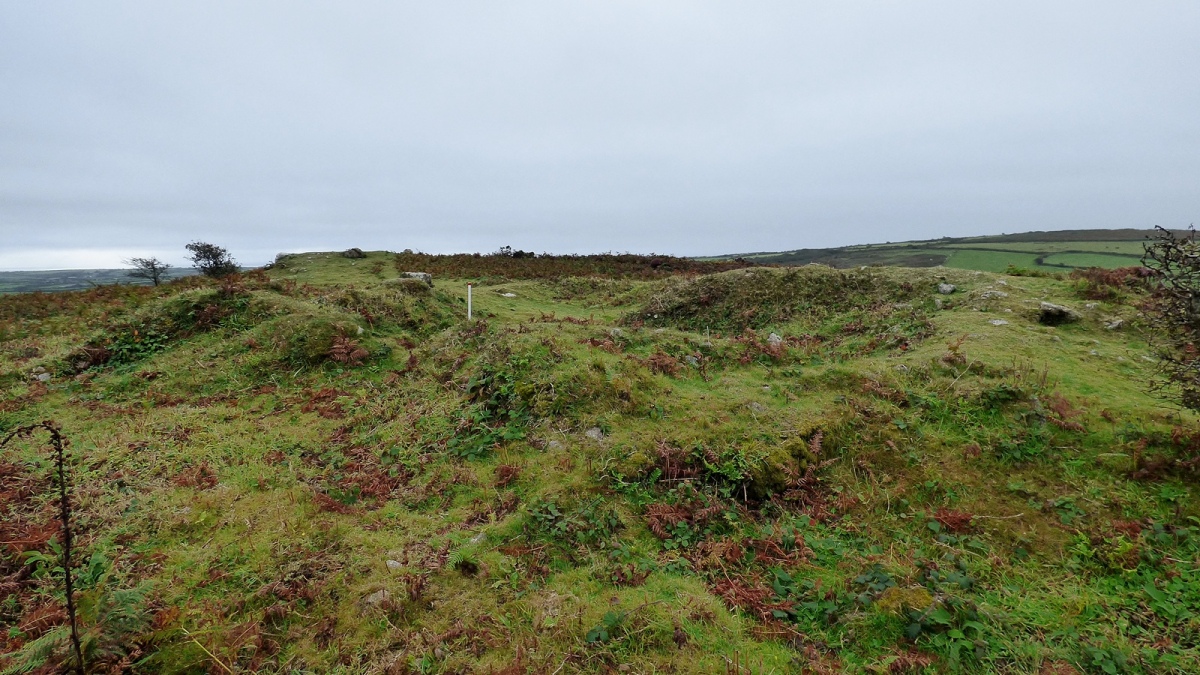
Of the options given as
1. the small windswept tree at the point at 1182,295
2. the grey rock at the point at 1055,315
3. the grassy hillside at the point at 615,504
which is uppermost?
the small windswept tree at the point at 1182,295

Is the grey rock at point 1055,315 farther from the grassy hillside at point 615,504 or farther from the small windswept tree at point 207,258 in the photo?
the small windswept tree at point 207,258

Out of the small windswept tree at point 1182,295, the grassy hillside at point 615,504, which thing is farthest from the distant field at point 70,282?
the small windswept tree at point 1182,295

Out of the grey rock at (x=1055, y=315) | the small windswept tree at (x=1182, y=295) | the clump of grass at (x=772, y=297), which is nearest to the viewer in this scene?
A: the small windswept tree at (x=1182, y=295)

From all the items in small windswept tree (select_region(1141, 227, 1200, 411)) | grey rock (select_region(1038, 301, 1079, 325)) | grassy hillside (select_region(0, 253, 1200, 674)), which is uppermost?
small windswept tree (select_region(1141, 227, 1200, 411))

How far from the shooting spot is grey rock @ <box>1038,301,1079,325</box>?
1113 cm

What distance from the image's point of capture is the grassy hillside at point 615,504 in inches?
153

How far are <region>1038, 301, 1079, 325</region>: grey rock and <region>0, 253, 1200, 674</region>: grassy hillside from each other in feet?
0.76

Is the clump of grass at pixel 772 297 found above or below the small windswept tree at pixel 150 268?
below

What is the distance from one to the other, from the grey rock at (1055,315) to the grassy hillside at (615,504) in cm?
23

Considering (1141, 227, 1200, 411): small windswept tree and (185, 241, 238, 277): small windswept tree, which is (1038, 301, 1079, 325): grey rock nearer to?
(1141, 227, 1200, 411): small windswept tree

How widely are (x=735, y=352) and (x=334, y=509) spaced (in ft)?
26.4

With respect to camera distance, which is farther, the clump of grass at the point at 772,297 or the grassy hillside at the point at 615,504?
the clump of grass at the point at 772,297

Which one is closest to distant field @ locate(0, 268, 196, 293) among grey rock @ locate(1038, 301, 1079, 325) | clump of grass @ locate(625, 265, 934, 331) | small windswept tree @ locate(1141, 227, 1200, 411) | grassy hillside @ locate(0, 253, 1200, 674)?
grassy hillside @ locate(0, 253, 1200, 674)

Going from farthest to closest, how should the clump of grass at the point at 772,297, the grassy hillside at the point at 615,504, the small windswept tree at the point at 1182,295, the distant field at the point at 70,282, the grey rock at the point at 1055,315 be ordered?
the distant field at the point at 70,282, the clump of grass at the point at 772,297, the grey rock at the point at 1055,315, the small windswept tree at the point at 1182,295, the grassy hillside at the point at 615,504
